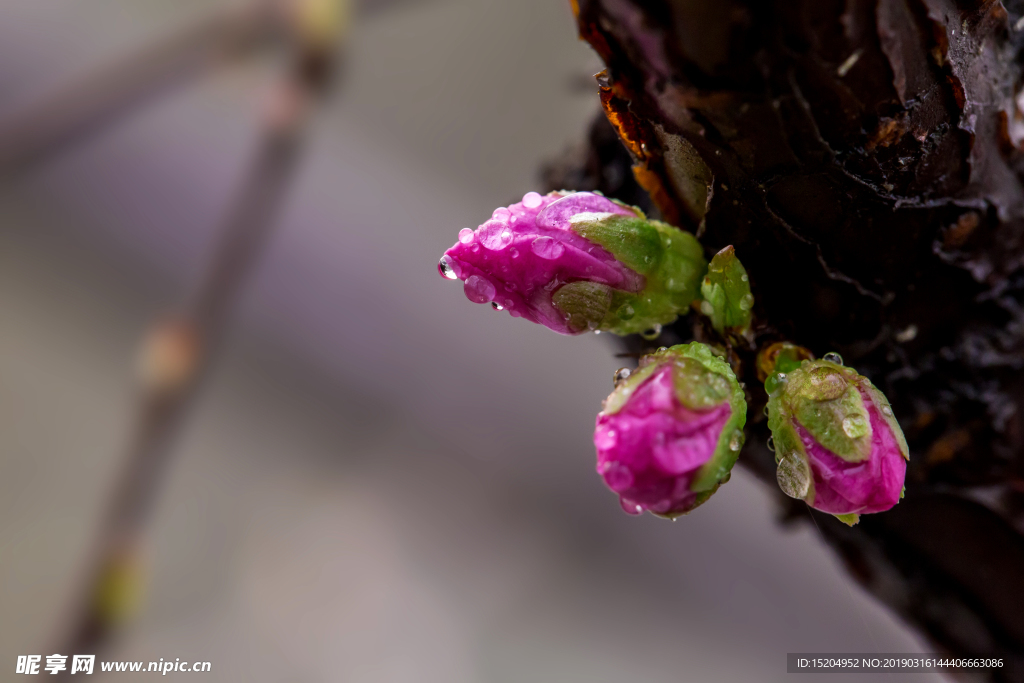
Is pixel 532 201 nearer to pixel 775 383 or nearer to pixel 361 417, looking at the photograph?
pixel 775 383

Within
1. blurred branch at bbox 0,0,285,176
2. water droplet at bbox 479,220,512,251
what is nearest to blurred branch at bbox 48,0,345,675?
blurred branch at bbox 0,0,285,176

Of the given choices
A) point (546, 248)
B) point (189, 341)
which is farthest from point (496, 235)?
point (189, 341)

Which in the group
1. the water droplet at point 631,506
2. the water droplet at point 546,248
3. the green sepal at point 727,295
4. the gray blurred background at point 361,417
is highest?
the water droplet at point 546,248

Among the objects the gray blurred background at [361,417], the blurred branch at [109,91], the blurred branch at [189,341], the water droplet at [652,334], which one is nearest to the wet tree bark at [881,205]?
the water droplet at [652,334]

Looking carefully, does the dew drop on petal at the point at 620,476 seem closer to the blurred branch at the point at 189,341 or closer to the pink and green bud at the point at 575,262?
the pink and green bud at the point at 575,262

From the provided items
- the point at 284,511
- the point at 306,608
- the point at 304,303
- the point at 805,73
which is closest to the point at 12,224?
the point at 304,303

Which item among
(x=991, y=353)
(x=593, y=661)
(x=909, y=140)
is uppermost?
(x=909, y=140)

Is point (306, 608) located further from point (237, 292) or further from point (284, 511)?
point (237, 292)
